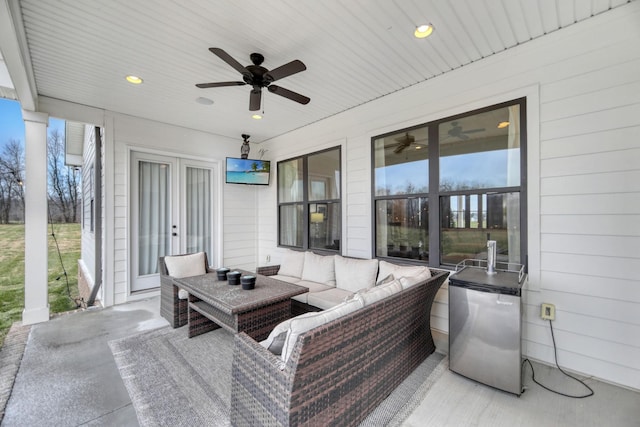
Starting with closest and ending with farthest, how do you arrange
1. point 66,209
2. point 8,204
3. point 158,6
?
point 158,6
point 8,204
point 66,209

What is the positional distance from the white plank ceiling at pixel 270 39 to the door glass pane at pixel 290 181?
1.76 meters

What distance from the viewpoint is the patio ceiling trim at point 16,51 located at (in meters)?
1.92

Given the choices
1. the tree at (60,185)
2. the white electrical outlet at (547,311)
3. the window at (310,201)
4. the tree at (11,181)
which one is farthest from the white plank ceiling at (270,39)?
the white electrical outlet at (547,311)

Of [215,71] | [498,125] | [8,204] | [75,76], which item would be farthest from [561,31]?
[8,204]

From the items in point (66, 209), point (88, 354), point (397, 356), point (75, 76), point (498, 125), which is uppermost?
point (75, 76)

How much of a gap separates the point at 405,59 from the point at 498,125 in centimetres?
118

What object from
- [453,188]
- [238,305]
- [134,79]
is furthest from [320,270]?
[134,79]

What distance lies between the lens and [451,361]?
2316 millimetres

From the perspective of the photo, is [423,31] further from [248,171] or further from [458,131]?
[248,171]

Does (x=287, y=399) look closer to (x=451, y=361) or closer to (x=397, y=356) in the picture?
(x=397, y=356)

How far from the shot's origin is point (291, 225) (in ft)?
17.0

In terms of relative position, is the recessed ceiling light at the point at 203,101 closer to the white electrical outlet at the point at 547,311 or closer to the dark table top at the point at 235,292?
the dark table top at the point at 235,292

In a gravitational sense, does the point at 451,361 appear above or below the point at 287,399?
below

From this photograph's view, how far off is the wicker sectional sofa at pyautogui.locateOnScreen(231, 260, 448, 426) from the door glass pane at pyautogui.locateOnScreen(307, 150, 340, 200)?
8.15 feet
